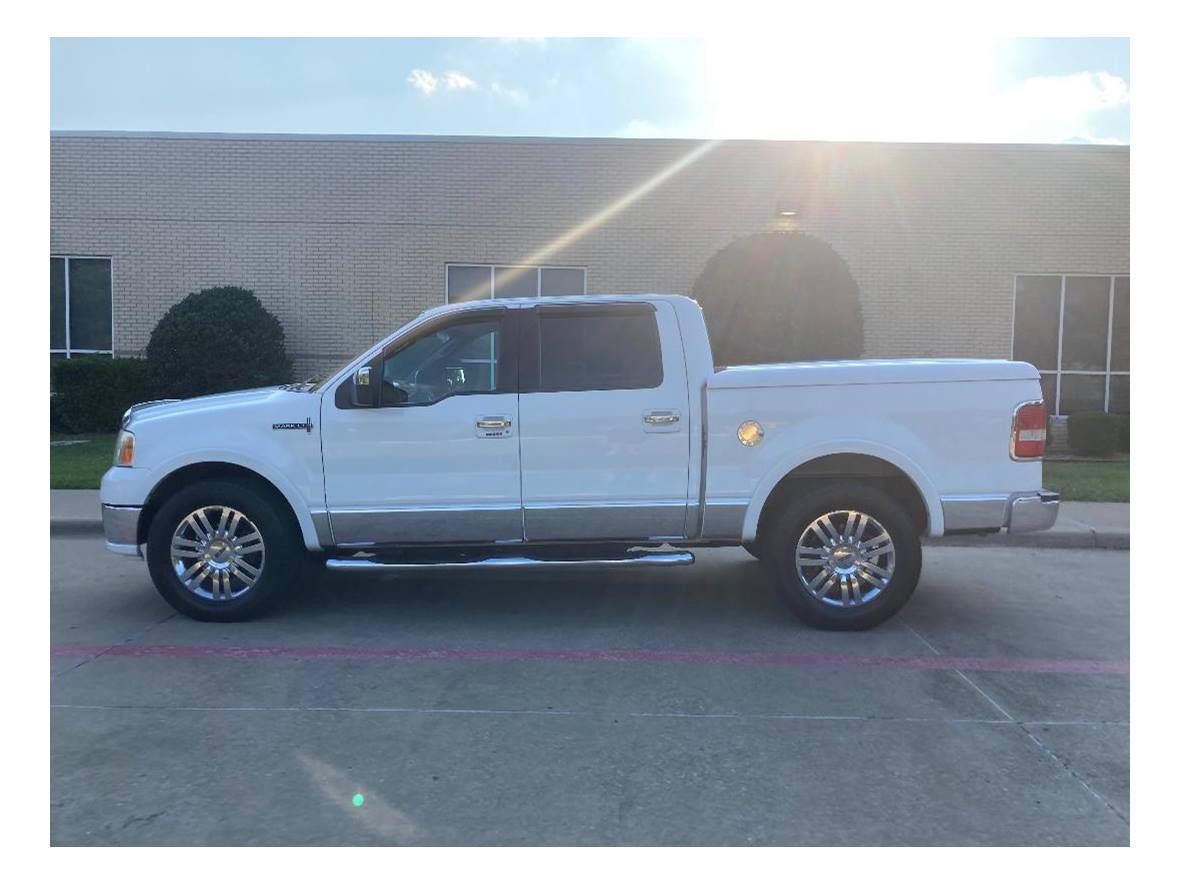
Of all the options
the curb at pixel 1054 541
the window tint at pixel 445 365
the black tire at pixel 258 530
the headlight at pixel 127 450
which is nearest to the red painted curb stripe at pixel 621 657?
the black tire at pixel 258 530

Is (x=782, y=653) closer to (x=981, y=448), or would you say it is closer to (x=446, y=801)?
(x=981, y=448)

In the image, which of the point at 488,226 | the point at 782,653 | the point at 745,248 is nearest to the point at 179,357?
the point at 488,226

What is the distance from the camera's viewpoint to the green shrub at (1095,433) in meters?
16.4

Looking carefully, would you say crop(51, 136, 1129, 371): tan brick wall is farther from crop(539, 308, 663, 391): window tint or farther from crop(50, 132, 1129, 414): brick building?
crop(539, 308, 663, 391): window tint

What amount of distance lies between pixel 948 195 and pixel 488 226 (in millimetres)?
7796

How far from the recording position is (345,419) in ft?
20.8

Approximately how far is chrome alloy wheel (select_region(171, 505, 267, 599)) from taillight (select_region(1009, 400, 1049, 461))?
15.4ft

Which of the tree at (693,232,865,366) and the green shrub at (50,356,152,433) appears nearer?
the tree at (693,232,865,366)

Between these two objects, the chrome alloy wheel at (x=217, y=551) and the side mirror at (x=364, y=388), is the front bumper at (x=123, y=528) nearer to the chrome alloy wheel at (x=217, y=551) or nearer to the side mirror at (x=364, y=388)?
the chrome alloy wheel at (x=217, y=551)

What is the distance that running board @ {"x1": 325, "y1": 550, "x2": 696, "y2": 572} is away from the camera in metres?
6.25

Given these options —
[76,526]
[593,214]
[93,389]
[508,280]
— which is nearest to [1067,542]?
[76,526]

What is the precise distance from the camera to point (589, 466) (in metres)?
6.32

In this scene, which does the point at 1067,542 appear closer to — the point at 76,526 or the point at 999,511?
the point at 999,511

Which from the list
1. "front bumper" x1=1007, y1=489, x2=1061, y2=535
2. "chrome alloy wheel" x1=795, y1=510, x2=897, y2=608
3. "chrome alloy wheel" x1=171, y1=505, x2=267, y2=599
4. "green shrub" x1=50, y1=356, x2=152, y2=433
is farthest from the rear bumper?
"green shrub" x1=50, y1=356, x2=152, y2=433
